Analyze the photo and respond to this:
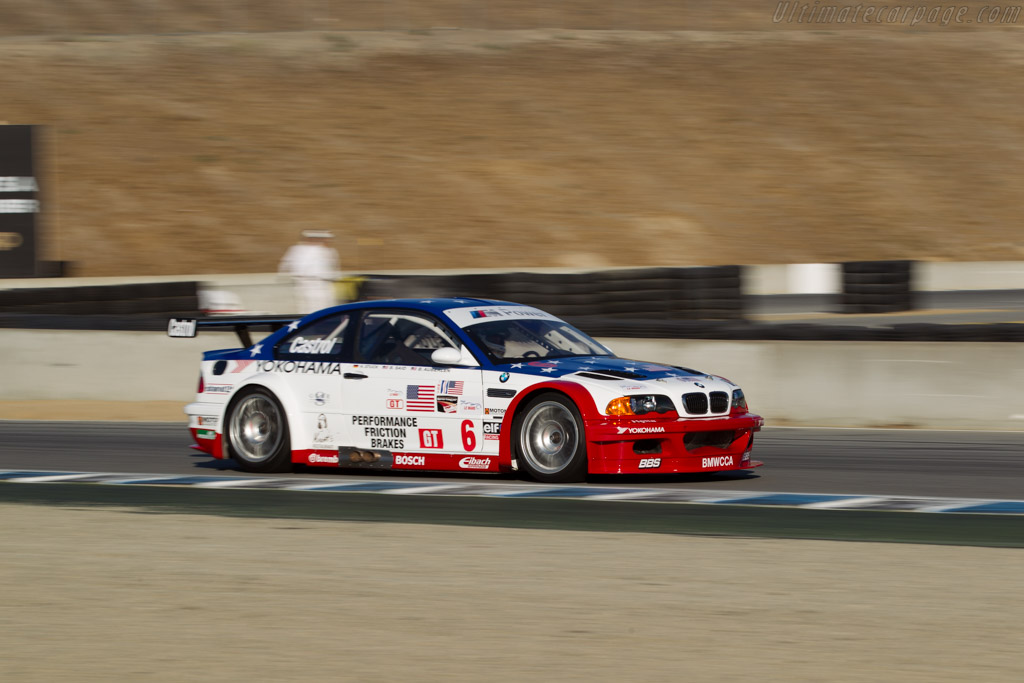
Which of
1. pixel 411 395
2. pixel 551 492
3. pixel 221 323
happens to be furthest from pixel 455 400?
pixel 221 323

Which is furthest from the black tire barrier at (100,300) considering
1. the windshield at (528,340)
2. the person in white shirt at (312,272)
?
the windshield at (528,340)

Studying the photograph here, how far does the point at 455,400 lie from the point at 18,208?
16710 mm

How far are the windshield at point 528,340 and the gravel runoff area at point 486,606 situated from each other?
2076 mm

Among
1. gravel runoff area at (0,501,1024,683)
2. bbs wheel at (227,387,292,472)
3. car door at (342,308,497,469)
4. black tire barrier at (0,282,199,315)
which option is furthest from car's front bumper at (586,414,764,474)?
black tire barrier at (0,282,199,315)

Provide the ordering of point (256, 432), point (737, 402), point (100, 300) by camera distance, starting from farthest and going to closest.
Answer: point (100, 300), point (256, 432), point (737, 402)

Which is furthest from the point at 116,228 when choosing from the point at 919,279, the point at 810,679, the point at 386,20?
the point at 810,679

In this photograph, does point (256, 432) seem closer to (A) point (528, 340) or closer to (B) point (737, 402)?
(A) point (528, 340)

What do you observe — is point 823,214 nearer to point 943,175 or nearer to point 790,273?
point 943,175

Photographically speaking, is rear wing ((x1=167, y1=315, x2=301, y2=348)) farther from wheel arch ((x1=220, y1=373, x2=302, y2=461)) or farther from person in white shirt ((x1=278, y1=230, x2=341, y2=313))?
person in white shirt ((x1=278, y1=230, x2=341, y2=313))

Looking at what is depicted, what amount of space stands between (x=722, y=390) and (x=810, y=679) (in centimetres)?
500

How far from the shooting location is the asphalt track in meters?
9.92

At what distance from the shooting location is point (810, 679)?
4977 mm

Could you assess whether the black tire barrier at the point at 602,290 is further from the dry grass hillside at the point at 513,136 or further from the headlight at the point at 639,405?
the dry grass hillside at the point at 513,136

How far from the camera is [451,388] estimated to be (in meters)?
9.97
